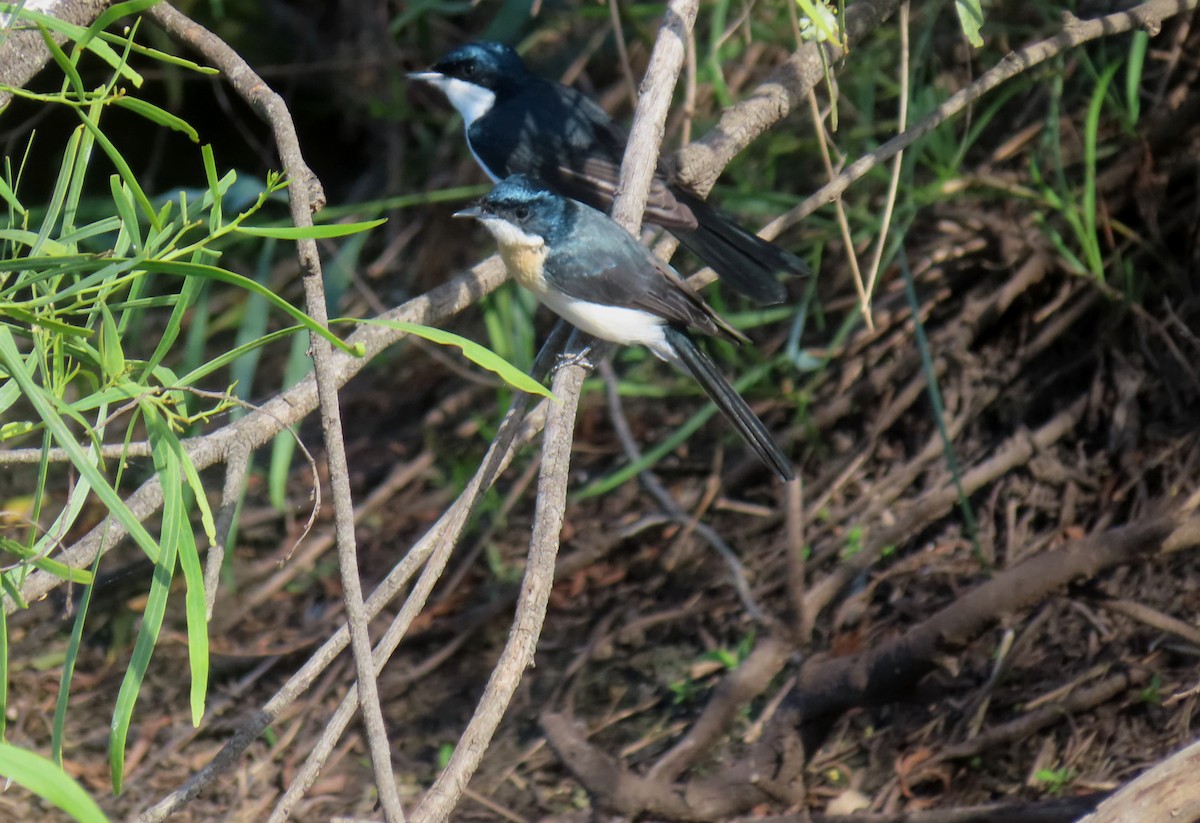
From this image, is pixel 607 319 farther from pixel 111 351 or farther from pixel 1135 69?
pixel 111 351

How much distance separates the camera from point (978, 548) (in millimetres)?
4082

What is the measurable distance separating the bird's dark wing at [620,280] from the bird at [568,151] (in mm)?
140

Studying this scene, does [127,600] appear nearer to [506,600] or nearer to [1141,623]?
[506,600]

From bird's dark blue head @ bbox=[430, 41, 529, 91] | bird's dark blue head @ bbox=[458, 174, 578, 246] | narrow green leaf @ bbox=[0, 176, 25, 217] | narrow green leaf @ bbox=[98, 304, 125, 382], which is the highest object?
narrow green leaf @ bbox=[0, 176, 25, 217]

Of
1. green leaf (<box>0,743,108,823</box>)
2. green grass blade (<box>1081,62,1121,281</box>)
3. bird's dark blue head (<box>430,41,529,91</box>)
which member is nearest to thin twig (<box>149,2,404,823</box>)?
green leaf (<box>0,743,108,823</box>)

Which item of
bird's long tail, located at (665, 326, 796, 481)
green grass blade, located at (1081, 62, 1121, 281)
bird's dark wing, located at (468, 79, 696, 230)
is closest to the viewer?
bird's long tail, located at (665, 326, 796, 481)

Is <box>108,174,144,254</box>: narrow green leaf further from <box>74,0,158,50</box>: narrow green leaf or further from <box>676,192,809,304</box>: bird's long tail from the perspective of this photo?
<box>676,192,809,304</box>: bird's long tail

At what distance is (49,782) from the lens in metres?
1.20

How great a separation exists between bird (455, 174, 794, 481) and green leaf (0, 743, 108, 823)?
2.46 m

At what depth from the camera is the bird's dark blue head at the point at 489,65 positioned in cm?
536

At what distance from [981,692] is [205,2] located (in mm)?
5250

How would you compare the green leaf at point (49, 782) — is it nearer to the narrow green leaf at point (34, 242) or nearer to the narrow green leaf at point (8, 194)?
the narrow green leaf at point (34, 242)

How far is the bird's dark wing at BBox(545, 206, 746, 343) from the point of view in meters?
3.64

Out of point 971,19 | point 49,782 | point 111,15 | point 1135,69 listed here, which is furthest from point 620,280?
point 49,782
